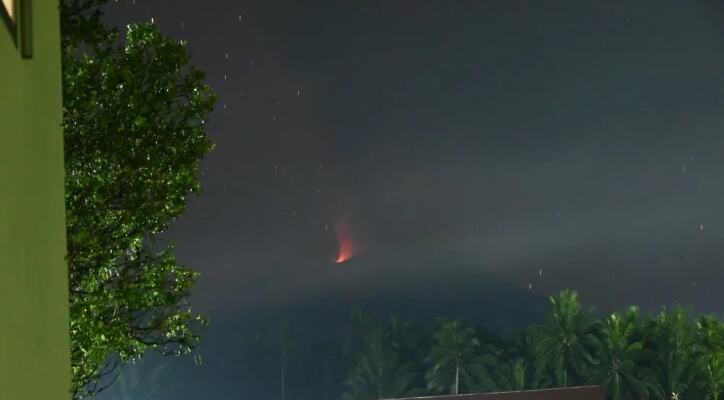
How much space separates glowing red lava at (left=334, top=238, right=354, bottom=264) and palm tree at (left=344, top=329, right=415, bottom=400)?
537 inches

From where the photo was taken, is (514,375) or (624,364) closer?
(624,364)

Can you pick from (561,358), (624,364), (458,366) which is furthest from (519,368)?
(624,364)

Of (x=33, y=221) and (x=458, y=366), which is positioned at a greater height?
(x=33, y=221)

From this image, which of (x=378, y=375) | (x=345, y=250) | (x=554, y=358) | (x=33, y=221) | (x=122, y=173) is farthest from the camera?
(x=345, y=250)

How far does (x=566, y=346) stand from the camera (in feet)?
156

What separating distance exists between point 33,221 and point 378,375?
158 ft

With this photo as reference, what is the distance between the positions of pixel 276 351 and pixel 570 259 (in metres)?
14.6

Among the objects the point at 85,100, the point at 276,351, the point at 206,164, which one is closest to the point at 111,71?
the point at 85,100

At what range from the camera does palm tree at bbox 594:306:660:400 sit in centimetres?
4447

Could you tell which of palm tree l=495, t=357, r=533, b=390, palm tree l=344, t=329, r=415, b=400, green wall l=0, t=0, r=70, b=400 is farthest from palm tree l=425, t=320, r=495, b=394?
green wall l=0, t=0, r=70, b=400

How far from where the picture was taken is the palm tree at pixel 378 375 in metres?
49.2

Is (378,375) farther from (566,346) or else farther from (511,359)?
(566,346)

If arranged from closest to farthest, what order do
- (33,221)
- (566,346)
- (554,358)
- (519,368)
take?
(33,221), (519,368), (554,358), (566,346)

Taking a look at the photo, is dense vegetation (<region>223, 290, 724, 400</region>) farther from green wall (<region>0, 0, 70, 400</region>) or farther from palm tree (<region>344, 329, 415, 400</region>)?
green wall (<region>0, 0, 70, 400</region>)
